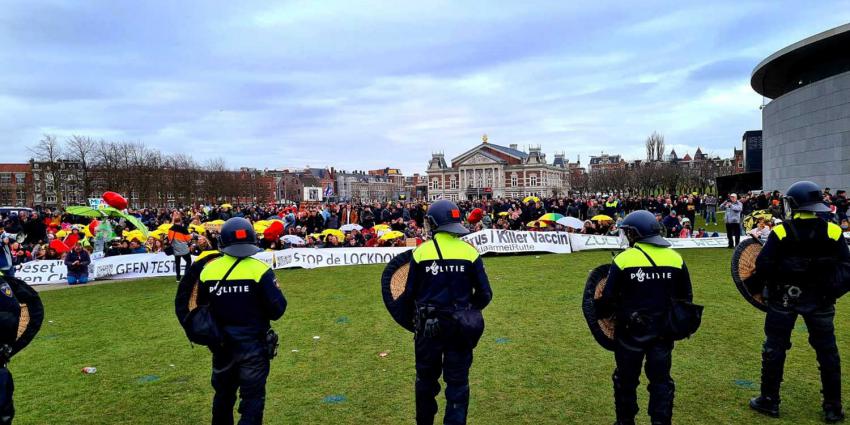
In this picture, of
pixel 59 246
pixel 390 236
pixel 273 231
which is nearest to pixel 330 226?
pixel 390 236

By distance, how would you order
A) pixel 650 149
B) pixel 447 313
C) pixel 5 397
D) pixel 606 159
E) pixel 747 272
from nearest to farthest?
pixel 5 397 → pixel 447 313 → pixel 747 272 → pixel 650 149 → pixel 606 159

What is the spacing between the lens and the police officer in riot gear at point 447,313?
15.0 ft

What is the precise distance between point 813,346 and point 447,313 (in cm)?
366

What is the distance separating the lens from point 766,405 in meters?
5.39

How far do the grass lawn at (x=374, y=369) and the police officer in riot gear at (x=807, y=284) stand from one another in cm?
41

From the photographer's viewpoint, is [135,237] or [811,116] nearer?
[135,237]

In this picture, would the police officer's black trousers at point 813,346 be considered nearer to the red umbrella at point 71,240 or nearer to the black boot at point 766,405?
the black boot at point 766,405

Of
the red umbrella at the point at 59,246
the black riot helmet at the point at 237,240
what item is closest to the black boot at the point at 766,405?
the black riot helmet at the point at 237,240

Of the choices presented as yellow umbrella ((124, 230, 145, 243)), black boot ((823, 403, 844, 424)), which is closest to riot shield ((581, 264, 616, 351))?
black boot ((823, 403, 844, 424))

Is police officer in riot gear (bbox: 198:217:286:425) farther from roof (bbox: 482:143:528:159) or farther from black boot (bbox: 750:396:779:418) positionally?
roof (bbox: 482:143:528:159)

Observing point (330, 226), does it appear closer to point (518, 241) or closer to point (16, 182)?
point (518, 241)

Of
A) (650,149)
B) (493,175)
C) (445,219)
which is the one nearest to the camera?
(445,219)

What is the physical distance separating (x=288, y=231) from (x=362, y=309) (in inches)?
518

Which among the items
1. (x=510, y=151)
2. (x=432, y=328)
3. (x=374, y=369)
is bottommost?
(x=374, y=369)
